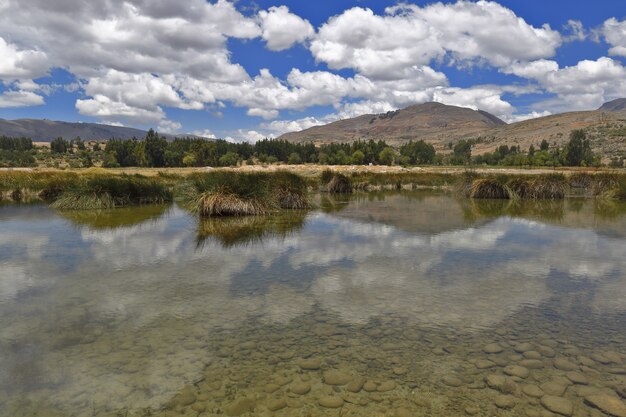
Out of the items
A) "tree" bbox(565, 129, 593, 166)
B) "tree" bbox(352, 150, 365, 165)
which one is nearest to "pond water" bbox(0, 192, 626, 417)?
"tree" bbox(565, 129, 593, 166)

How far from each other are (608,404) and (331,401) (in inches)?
102

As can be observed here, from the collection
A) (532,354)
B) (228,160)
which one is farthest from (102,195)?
(228,160)

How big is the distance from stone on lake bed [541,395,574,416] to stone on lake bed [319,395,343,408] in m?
1.93

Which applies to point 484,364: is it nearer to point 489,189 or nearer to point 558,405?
point 558,405

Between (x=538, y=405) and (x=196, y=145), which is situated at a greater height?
(x=196, y=145)

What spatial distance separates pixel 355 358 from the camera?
5051 mm

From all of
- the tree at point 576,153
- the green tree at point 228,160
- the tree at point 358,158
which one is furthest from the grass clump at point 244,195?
the tree at point 358,158

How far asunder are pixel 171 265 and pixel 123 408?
550 cm

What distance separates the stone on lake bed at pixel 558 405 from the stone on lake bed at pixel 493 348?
3.22 ft

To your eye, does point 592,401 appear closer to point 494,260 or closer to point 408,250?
point 494,260

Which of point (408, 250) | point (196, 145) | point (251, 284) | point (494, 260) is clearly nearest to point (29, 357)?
point (251, 284)

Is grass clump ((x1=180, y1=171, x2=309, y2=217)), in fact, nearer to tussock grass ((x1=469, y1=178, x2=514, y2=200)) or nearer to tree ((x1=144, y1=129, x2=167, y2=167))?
tussock grass ((x1=469, y1=178, x2=514, y2=200))

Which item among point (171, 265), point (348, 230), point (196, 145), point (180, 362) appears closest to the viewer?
point (180, 362)

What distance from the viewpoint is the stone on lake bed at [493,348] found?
17.2 ft
